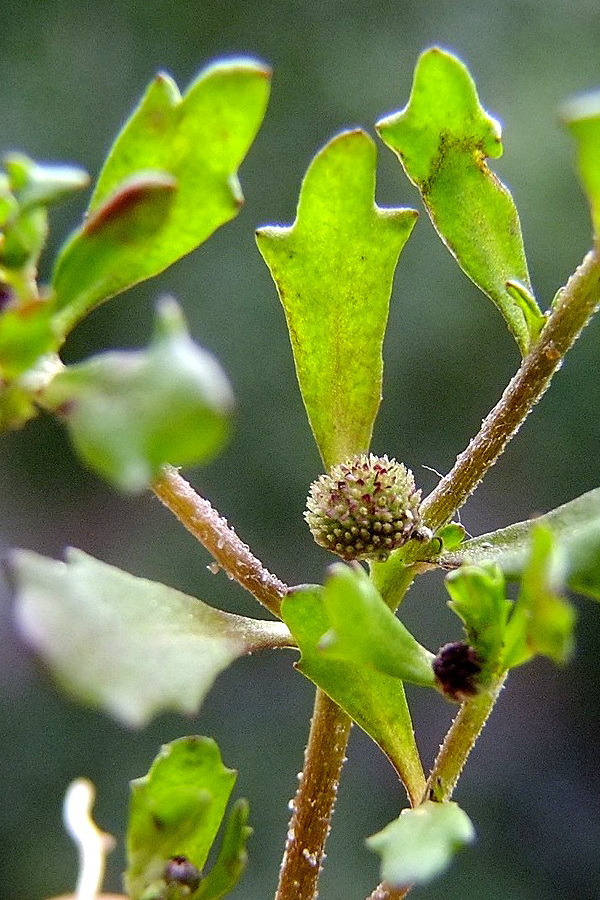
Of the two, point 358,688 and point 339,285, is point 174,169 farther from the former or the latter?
point 358,688

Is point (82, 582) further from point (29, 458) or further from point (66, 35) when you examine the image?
point (66, 35)

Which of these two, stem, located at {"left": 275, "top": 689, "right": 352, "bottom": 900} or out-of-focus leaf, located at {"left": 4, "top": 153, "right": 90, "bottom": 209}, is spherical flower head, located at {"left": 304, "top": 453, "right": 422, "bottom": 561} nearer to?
stem, located at {"left": 275, "top": 689, "right": 352, "bottom": 900}

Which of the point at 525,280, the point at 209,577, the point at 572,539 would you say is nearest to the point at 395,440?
the point at 209,577

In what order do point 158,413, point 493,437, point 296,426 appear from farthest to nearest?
point 296,426
point 493,437
point 158,413

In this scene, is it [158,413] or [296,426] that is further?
[296,426]

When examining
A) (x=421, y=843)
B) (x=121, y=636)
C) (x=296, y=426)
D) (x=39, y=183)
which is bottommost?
(x=421, y=843)

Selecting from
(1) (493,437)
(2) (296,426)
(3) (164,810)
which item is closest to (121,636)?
(3) (164,810)
